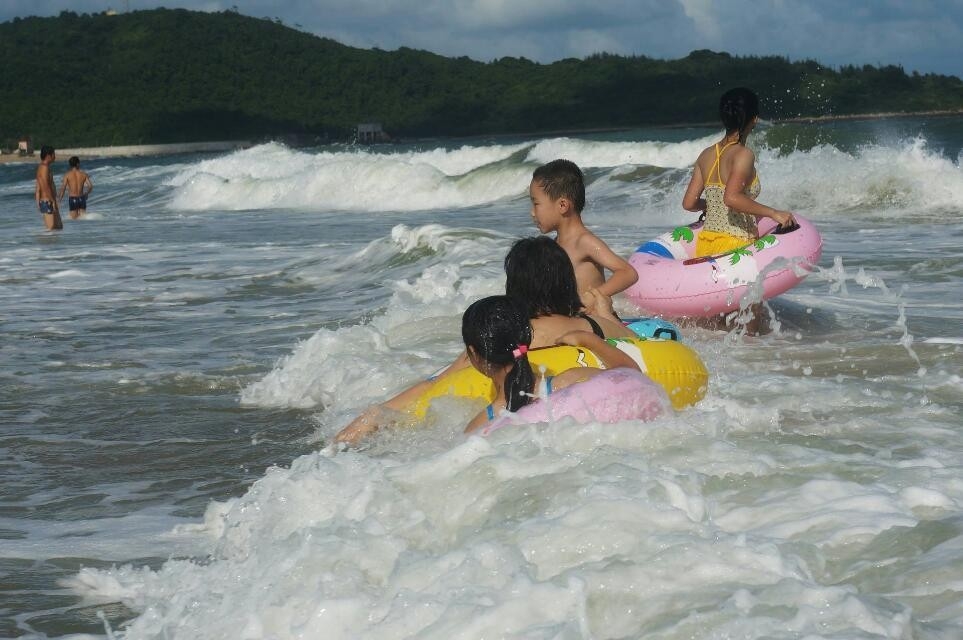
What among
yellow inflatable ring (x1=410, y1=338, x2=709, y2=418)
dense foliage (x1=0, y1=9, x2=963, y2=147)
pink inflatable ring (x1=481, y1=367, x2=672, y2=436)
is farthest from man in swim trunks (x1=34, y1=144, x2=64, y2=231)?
dense foliage (x1=0, y1=9, x2=963, y2=147)

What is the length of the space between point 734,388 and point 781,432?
41.2 inches

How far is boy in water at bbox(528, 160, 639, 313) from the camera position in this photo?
5867 mm

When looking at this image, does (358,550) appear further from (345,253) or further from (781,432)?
(345,253)

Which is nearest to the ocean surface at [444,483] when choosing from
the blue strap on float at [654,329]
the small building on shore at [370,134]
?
the blue strap on float at [654,329]

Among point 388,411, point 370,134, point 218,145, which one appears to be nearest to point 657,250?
point 388,411

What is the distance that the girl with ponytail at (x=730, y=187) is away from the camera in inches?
296

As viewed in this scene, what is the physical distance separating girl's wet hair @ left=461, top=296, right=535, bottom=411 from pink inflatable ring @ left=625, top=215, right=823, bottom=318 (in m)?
3.52

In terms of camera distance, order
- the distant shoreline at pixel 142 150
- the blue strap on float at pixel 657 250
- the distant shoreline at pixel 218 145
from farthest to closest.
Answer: the distant shoreline at pixel 142 150, the distant shoreline at pixel 218 145, the blue strap on float at pixel 657 250

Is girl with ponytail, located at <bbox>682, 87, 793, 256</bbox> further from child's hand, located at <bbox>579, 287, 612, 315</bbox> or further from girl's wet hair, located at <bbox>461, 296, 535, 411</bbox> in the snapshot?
girl's wet hair, located at <bbox>461, 296, 535, 411</bbox>

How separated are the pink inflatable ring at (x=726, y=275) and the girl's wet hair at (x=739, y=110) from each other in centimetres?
71

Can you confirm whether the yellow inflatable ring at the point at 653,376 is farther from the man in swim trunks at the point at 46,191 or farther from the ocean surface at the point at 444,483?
the man in swim trunks at the point at 46,191

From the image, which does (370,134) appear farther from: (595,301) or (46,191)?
(595,301)

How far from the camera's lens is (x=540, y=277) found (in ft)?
15.6

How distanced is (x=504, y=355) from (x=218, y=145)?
91648 millimetres
